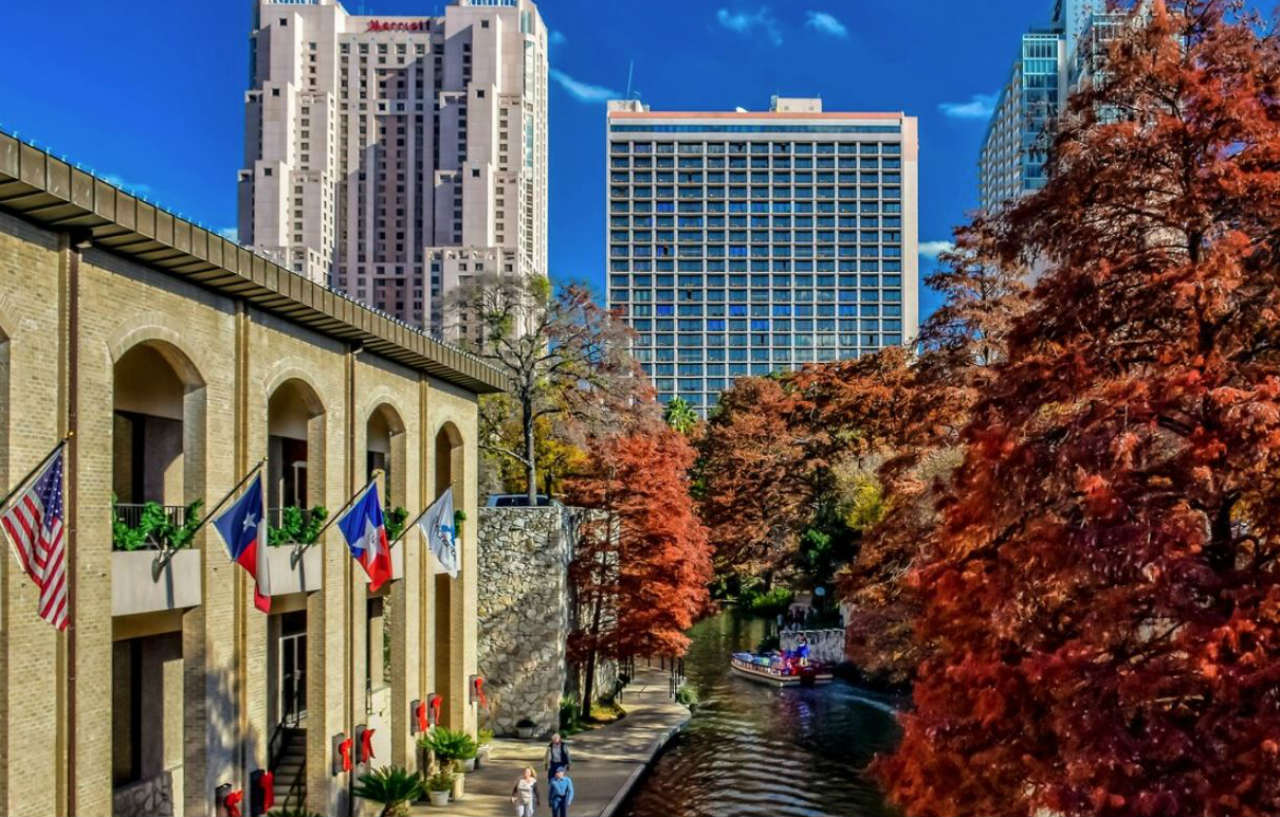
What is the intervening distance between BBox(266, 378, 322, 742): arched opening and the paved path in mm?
3404

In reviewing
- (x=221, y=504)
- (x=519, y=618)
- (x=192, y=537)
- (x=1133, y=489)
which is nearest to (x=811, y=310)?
(x=519, y=618)

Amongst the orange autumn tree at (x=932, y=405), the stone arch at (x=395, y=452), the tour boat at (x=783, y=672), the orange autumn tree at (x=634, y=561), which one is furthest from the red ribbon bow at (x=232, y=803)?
the tour boat at (x=783, y=672)

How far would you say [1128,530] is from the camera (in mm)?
10289

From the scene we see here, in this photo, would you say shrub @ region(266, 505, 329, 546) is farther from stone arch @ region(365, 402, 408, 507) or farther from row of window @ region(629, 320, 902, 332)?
row of window @ region(629, 320, 902, 332)

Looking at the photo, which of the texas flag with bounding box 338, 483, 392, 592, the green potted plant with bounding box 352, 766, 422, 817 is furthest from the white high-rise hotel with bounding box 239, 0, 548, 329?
the texas flag with bounding box 338, 483, 392, 592

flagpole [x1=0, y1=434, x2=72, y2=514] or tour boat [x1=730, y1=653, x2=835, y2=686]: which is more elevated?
flagpole [x1=0, y1=434, x2=72, y2=514]

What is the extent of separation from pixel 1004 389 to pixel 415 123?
176m

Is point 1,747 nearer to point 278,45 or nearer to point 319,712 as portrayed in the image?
point 319,712

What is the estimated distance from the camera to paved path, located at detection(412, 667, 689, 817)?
25.7 metres

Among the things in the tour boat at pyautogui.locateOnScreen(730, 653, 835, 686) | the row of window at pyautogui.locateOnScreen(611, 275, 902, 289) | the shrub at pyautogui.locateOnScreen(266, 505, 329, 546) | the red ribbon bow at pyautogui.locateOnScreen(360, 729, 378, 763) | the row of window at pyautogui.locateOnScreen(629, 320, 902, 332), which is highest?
the row of window at pyautogui.locateOnScreen(611, 275, 902, 289)

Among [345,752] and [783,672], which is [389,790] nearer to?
[345,752]

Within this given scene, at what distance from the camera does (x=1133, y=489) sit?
1076 cm

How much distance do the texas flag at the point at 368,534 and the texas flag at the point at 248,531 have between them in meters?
3.19

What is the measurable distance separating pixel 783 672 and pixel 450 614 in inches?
783
